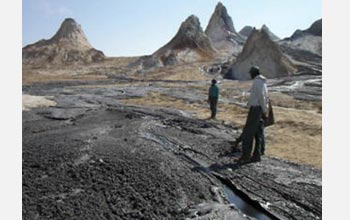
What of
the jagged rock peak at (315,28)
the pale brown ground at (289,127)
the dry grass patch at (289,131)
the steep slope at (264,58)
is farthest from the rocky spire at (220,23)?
the dry grass patch at (289,131)

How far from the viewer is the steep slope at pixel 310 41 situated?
3077 inches

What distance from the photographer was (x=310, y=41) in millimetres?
84625

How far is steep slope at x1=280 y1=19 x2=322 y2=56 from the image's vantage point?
3077 inches

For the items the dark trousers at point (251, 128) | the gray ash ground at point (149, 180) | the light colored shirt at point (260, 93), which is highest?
the light colored shirt at point (260, 93)

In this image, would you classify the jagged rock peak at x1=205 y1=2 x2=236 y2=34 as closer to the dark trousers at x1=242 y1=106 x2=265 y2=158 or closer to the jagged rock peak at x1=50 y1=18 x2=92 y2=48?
the jagged rock peak at x1=50 y1=18 x2=92 y2=48

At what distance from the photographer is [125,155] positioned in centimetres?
878

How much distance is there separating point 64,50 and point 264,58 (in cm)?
6026

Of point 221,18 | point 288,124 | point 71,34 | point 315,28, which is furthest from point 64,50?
point 288,124

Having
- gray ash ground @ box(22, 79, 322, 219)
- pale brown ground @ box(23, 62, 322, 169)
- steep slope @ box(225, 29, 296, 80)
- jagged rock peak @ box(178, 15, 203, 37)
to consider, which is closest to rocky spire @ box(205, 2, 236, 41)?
jagged rock peak @ box(178, 15, 203, 37)

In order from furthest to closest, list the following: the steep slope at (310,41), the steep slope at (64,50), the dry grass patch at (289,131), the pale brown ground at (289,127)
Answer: the steep slope at (64,50) → the steep slope at (310,41) → the pale brown ground at (289,127) → the dry grass patch at (289,131)

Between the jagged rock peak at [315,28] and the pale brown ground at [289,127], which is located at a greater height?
the jagged rock peak at [315,28]

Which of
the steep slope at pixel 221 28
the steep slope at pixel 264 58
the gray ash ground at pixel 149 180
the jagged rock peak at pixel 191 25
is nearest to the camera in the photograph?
the gray ash ground at pixel 149 180

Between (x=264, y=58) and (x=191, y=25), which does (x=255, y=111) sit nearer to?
(x=264, y=58)

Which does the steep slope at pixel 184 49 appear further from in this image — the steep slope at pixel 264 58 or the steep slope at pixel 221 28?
the steep slope at pixel 264 58
